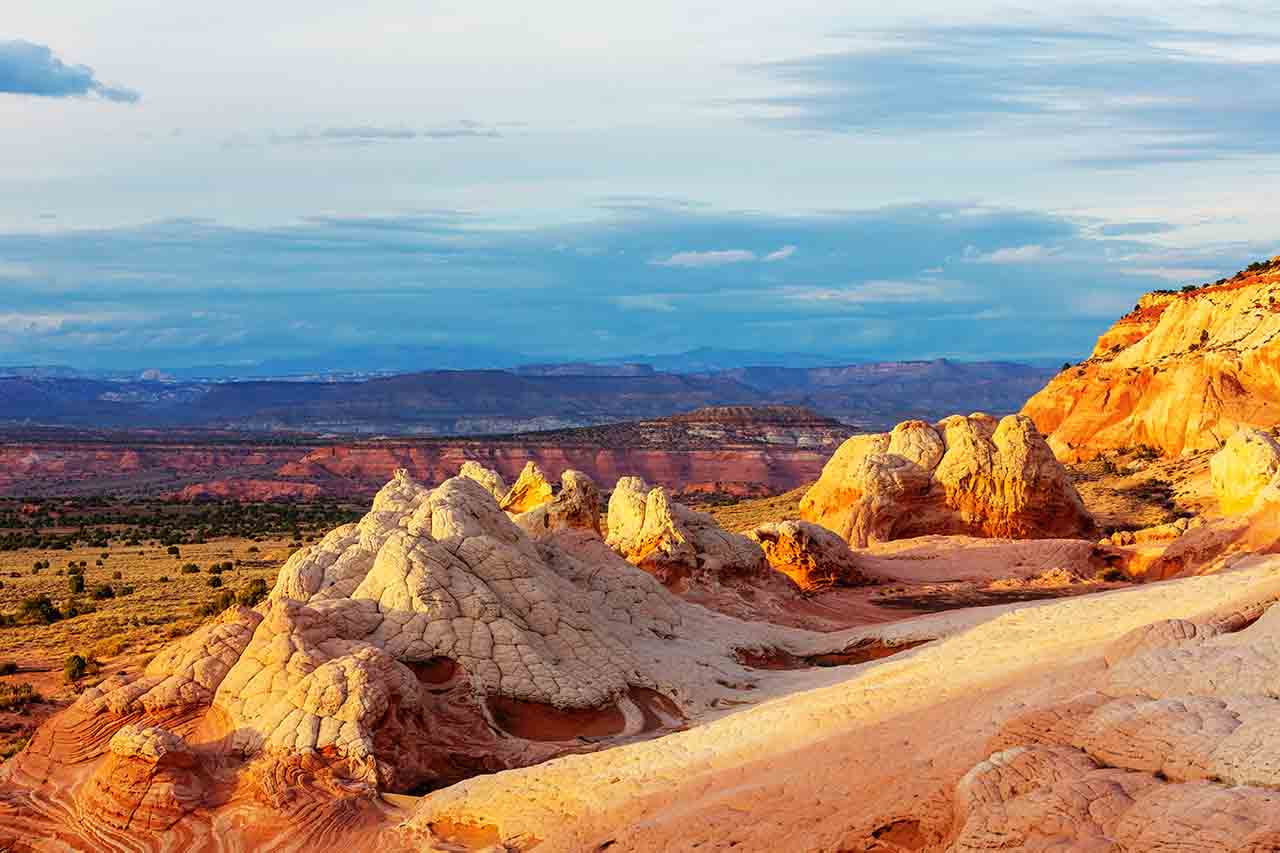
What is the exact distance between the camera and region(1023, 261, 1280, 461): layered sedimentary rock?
50969 mm

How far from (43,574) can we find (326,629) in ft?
86.7

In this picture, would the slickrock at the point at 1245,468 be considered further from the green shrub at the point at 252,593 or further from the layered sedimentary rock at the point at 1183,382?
the green shrub at the point at 252,593

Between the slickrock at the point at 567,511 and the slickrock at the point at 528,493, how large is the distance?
111cm

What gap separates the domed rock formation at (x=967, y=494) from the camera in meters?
34.0

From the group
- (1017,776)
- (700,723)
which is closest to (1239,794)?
(1017,776)

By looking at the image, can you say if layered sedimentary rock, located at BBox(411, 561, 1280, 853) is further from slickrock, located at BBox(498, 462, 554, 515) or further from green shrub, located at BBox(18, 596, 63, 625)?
green shrub, located at BBox(18, 596, 63, 625)

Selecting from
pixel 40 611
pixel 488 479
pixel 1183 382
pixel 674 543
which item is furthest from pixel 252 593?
pixel 1183 382

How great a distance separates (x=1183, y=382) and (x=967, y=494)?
22.0m

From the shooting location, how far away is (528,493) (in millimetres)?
27828

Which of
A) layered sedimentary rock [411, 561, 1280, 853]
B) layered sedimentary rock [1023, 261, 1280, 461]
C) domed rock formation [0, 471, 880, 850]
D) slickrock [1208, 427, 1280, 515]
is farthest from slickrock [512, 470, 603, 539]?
layered sedimentary rock [1023, 261, 1280, 461]

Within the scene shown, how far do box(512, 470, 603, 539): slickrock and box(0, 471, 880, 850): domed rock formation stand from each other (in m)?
3.97

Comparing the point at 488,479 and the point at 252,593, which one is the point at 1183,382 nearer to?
the point at 488,479

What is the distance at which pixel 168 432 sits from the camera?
15688 cm

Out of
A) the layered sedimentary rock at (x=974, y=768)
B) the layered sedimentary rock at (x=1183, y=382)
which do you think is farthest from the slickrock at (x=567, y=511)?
→ the layered sedimentary rock at (x=1183, y=382)
